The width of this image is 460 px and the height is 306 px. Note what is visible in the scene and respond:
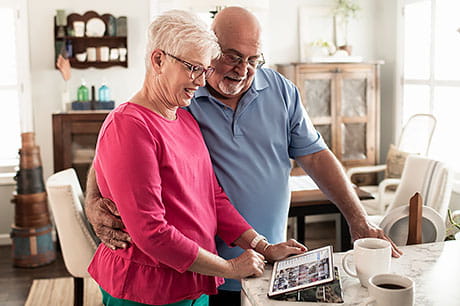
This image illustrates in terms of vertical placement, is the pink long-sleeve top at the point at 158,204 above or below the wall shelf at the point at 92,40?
below

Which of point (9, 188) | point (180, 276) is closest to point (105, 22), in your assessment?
point (9, 188)

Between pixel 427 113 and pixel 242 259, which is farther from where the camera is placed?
pixel 427 113

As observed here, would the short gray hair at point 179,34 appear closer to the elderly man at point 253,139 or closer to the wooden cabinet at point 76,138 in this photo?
the elderly man at point 253,139

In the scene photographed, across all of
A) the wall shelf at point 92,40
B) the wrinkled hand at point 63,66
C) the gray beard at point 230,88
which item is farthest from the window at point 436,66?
the wrinkled hand at point 63,66

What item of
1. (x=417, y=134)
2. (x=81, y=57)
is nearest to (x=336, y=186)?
(x=417, y=134)

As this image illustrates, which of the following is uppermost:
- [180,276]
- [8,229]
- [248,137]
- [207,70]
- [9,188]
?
[207,70]

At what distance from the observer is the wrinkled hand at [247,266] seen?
1.33 meters

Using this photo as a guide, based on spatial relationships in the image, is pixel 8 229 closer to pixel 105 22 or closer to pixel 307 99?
Answer: pixel 105 22

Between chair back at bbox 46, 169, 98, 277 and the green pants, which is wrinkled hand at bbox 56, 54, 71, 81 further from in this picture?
the green pants

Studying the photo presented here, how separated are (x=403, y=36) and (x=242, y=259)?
4380mm

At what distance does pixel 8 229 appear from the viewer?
5.01 metres

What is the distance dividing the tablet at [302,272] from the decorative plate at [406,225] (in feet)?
1.56

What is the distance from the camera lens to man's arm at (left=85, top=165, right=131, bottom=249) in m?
1.46

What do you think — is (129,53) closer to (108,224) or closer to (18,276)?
(18,276)
